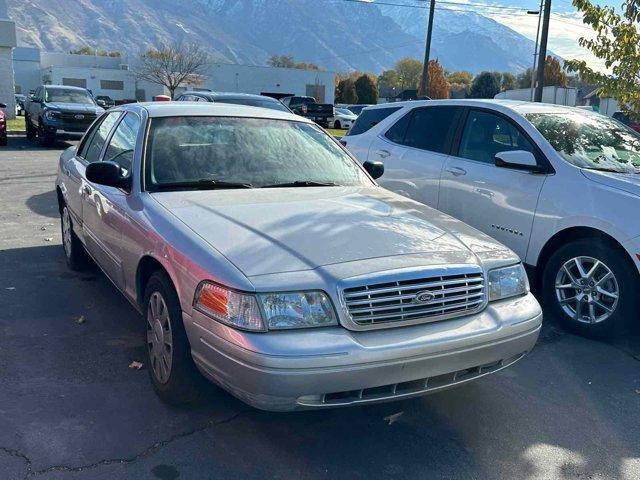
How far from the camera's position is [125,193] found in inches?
161

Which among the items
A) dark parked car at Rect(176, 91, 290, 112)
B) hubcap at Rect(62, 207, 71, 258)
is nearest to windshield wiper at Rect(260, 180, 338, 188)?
hubcap at Rect(62, 207, 71, 258)

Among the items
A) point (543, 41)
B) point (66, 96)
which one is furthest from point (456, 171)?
point (66, 96)

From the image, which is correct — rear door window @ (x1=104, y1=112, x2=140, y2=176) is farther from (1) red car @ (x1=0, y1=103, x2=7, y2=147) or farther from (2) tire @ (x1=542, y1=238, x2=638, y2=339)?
(1) red car @ (x1=0, y1=103, x2=7, y2=147)

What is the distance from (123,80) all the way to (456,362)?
82.9 metres

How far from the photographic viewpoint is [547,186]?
5105 millimetres

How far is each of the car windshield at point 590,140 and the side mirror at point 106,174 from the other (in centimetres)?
347

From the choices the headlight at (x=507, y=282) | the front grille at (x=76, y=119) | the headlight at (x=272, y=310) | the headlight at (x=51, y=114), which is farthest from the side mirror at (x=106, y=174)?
the headlight at (x=51, y=114)

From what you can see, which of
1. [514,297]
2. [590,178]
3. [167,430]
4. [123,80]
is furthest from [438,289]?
[123,80]

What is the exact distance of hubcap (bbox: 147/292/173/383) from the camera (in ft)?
11.1

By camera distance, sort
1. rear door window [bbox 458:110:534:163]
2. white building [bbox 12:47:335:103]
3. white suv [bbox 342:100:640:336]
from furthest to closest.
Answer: white building [bbox 12:47:335:103] < rear door window [bbox 458:110:534:163] < white suv [bbox 342:100:640:336]

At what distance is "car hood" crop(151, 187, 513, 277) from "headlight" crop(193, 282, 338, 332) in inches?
5.2

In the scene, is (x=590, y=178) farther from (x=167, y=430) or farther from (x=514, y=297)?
(x=167, y=430)

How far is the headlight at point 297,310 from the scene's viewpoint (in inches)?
112

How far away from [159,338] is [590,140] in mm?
4027
